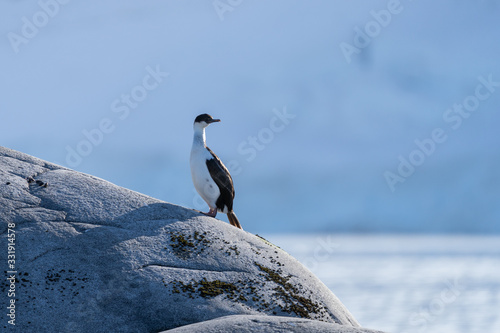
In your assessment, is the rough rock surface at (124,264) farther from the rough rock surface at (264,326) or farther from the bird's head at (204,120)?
the bird's head at (204,120)

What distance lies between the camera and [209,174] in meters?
13.1

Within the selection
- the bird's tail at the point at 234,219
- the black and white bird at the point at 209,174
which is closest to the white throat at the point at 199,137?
the black and white bird at the point at 209,174

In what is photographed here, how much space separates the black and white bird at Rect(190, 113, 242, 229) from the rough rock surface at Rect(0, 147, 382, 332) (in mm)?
1001

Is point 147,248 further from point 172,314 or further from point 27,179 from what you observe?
point 27,179

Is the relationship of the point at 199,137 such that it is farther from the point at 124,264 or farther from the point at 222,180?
the point at 124,264

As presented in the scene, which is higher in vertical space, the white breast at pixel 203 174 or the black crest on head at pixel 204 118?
the black crest on head at pixel 204 118

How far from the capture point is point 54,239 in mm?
10461

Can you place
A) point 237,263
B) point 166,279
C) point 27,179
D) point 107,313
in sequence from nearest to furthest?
point 107,313, point 166,279, point 237,263, point 27,179

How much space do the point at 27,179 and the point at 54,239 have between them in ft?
6.78

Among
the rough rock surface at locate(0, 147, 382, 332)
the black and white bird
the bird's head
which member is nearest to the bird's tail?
the black and white bird

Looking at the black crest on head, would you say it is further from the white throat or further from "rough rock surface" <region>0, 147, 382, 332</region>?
"rough rock surface" <region>0, 147, 382, 332</region>

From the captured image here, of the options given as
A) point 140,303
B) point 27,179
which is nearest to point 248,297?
point 140,303

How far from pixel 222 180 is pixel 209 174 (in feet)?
1.15

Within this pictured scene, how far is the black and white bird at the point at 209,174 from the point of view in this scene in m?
13.1
